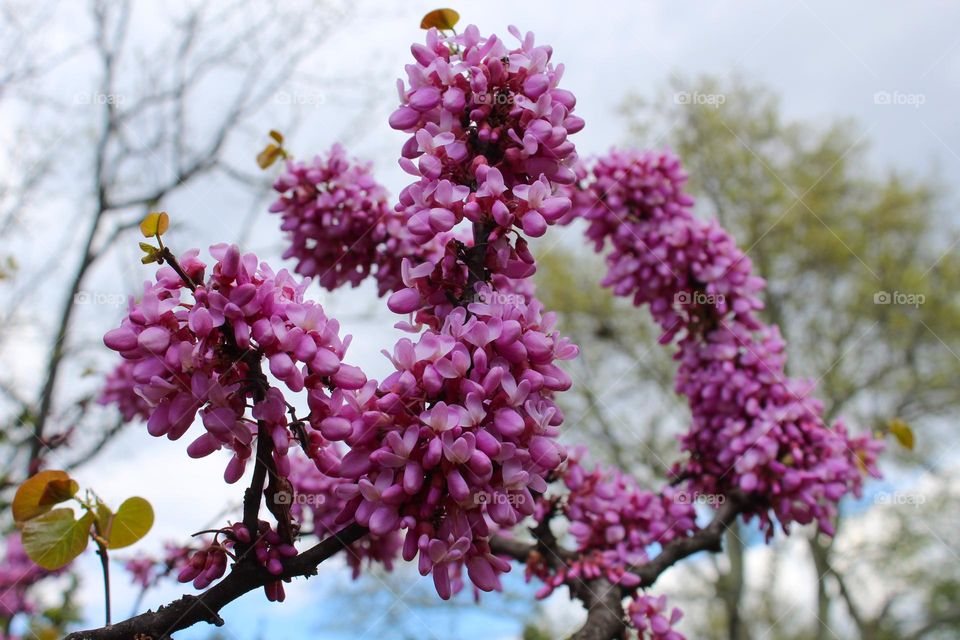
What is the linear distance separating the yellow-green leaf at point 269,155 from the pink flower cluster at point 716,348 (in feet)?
4.01

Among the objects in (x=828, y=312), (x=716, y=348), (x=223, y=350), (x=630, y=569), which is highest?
(x=828, y=312)

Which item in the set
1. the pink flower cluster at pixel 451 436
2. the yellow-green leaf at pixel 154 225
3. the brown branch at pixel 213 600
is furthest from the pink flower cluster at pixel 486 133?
the brown branch at pixel 213 600

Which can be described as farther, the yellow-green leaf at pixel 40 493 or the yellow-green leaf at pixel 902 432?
the yellow-green leaf at pixel 902 432

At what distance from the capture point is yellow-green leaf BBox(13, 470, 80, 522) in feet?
4.33

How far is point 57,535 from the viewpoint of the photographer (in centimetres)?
132

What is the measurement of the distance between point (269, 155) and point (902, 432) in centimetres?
250

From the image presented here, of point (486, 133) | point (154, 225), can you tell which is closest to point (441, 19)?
point (486, 133)

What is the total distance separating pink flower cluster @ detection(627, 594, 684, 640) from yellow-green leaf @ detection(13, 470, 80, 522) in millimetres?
1666

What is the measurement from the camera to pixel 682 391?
2.83 m

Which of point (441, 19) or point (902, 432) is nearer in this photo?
point (441, 19)

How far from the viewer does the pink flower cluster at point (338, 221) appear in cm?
230

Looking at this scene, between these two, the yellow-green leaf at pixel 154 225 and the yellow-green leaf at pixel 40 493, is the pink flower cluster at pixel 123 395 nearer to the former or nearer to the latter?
the yellow-green leaf at pixel 40 493

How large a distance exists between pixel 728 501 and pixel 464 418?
6.22 feet

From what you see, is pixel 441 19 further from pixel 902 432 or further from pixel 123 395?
pixel 123 395
